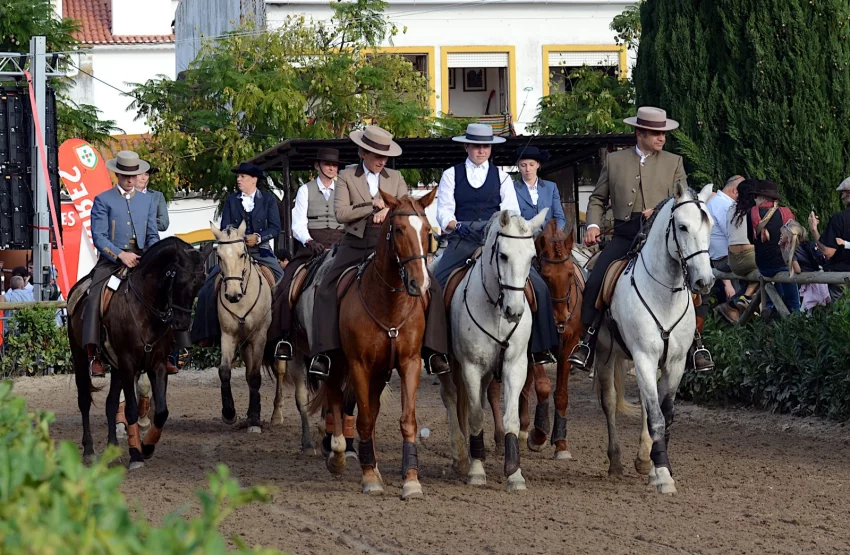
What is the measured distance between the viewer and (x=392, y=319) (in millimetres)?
9148

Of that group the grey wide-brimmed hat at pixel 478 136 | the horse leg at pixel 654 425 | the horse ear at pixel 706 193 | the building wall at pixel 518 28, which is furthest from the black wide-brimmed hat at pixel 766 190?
the building wall at pixel 518 28

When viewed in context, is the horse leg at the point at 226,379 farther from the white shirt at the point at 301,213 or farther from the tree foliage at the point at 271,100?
the tree foliage at the point at 271,100

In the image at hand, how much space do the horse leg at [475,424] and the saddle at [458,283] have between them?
2.16ft

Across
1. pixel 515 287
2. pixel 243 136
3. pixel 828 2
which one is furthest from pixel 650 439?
pixel 243 136

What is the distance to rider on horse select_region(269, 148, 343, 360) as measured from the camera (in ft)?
37.9

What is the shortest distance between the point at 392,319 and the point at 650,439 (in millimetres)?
2303

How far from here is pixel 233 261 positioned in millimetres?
12938

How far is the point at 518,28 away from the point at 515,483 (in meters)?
29.7

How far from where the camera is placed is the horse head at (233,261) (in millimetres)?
12766

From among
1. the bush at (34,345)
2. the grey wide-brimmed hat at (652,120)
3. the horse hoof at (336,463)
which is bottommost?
the bush at (34,345)

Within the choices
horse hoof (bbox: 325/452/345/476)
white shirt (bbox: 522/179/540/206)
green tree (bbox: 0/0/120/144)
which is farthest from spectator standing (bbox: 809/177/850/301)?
green tree (bbox: 0/0/120/144)

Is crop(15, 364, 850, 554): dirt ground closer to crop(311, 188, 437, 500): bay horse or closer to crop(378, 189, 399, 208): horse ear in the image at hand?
crop(311, 188, 437, 500): bay horse

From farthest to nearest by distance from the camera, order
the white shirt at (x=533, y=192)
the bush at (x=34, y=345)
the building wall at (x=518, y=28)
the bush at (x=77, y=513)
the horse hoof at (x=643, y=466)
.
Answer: the building wall at (x=518, y=28)
the bush at (x=34, y=345)
the white shirt at (x=533, y=192)
the horse hoof at (x=643, y=466)
the bush at (x=77, y=513)

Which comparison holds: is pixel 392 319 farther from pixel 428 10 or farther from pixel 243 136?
pixel 428 10
